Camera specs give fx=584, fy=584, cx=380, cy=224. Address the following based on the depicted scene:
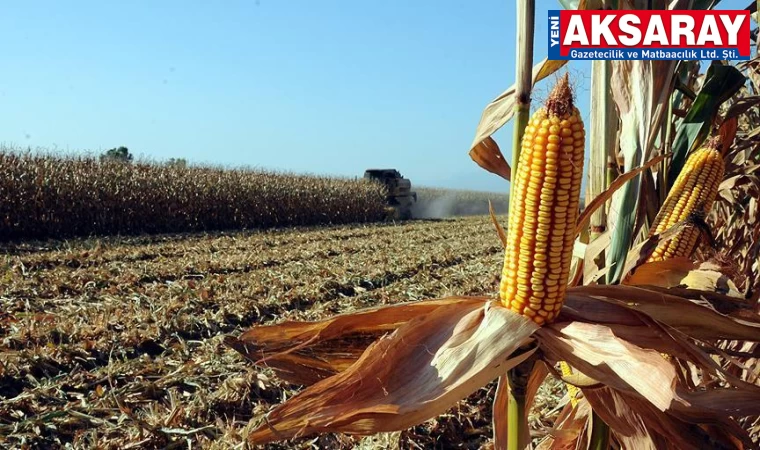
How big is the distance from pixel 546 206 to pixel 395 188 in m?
29.2

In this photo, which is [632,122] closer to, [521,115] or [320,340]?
[521,115]

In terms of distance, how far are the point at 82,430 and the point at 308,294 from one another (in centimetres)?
439

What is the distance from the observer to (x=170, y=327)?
19.9 feet

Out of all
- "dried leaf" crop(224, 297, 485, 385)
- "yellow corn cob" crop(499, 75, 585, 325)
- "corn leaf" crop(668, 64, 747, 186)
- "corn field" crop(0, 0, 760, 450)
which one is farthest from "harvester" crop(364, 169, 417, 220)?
"yellow corn cob" crop(499, 75, 585, 325)

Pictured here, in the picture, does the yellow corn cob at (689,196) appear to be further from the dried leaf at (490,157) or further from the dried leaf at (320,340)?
the dried leaf at (320,340)

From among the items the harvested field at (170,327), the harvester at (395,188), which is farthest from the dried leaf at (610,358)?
the harvester at (395,188)

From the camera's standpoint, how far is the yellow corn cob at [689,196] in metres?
2.03

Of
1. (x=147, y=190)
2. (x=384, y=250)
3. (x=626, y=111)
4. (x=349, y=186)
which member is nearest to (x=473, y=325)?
(x=626, y=111)

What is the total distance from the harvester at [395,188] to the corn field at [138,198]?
5.75 meters

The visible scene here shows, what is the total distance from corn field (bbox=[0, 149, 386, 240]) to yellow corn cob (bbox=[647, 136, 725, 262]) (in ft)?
49.7

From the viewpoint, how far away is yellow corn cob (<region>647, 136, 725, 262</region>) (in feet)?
6.66

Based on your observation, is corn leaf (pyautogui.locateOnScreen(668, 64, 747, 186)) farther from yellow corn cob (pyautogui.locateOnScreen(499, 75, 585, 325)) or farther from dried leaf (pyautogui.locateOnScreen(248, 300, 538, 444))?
dried leaf (pyautogui.locateOnScreen(248, 300, 538, 444))

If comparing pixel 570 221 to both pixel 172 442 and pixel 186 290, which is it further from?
pixel 186 290

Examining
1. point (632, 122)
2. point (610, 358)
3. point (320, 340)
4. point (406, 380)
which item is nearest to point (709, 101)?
point (632, 122)
